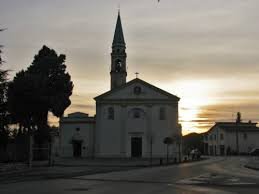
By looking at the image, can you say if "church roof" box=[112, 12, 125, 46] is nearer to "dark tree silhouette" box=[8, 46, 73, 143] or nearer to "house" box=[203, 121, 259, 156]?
"dark tree silhouette" box=[8, 46, 73, 143]

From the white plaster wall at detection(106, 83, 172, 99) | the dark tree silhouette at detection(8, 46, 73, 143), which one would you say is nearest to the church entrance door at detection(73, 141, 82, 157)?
the white plaster wall at detection(106, 83, 172, 99)

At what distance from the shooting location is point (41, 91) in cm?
4925

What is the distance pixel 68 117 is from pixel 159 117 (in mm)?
15660

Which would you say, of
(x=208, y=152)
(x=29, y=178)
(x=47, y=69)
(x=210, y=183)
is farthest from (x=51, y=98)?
(x=208, y=152)

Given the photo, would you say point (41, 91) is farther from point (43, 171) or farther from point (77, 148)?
point (77, 148)

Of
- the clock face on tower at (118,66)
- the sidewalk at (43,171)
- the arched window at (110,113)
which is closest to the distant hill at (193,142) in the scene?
the clock face on tower at (118,66)

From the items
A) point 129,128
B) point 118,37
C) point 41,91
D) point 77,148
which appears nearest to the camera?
point 41,91

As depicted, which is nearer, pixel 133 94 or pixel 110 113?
pixel 133 94

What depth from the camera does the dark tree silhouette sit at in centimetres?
4781

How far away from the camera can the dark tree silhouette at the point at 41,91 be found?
47.8 m

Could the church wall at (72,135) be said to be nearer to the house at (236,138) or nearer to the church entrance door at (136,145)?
the church entrance door at (136,145)

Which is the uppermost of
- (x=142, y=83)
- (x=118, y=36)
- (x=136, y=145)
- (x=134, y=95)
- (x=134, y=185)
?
(x=118, y=36)

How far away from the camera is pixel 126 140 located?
3241 inches

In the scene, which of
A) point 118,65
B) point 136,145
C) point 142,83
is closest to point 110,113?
point 136,145
